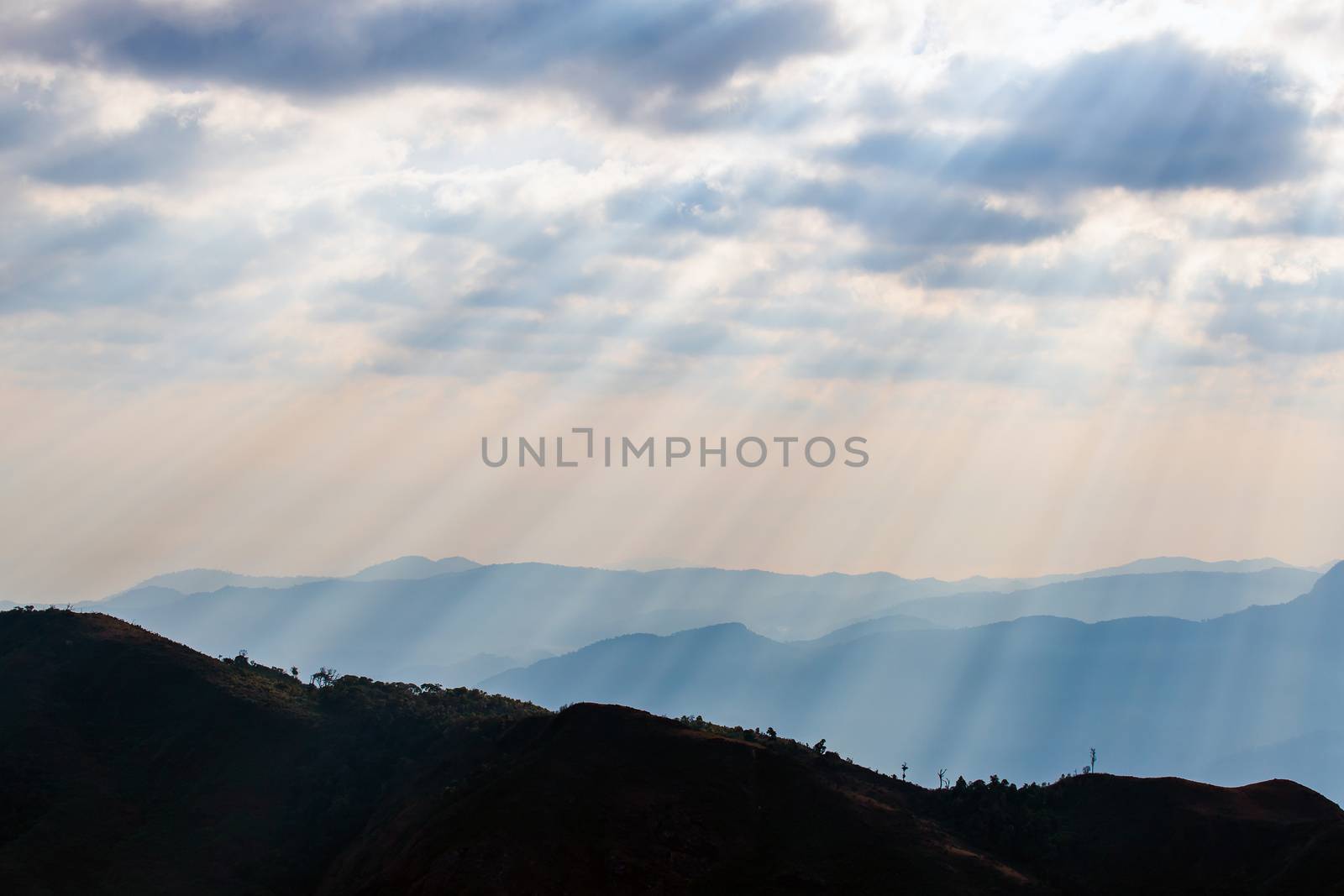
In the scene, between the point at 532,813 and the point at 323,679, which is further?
the point at 323,679

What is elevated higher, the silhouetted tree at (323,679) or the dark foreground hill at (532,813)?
the silhouetted tree at (323,679)

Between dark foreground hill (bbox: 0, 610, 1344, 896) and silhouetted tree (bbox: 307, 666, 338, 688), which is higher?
silhouetted tree (bbox: 307, 666, 338, 688)

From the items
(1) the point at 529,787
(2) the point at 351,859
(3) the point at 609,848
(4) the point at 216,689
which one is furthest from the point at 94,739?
(3) the point at 609,848

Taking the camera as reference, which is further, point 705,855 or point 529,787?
point 529,787

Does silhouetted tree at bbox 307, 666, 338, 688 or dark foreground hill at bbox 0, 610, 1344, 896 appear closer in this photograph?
dark foreground hill at bbox 0, 610, 1344, 896

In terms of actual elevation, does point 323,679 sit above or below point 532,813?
above

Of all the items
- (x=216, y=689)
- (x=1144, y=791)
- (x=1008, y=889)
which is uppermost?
(x=216, y=689)

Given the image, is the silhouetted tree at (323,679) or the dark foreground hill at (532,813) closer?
the dark foreground hill at (532,813)

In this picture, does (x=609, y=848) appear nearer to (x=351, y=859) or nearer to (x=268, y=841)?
(x=351, y=859)
